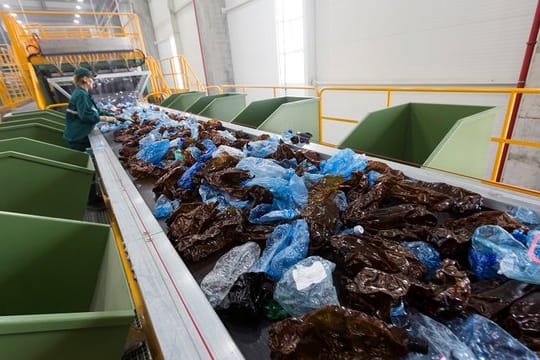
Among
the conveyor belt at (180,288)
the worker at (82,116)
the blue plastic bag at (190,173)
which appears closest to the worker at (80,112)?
the worker at (82,116)

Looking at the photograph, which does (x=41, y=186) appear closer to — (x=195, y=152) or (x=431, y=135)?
(x=195, y=152)

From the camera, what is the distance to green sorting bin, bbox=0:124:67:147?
138 inches

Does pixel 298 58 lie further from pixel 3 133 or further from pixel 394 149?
pixel 3 133

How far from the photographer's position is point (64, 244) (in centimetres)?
147

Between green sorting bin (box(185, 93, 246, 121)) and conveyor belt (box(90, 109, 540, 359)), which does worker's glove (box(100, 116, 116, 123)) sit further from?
conveyor belt (box(90, 109, 540, 359))

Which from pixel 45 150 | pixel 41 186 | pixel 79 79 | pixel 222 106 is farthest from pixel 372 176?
pixel 222 106

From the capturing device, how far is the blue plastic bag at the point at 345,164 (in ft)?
5.84

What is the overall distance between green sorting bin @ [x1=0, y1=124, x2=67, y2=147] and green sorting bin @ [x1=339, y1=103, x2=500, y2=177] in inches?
164

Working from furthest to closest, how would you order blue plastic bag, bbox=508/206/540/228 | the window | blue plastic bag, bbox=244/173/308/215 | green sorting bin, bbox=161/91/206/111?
green sorting bin, bbox=161/91/206/111, the window, blue plastic bag, bbox=244/173/308/215, blue plastic bag, bbox=508/206/540/228

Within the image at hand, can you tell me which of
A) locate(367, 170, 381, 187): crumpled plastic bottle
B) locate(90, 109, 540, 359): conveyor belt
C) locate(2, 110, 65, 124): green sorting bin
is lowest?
locate(90, 109, 540, 359): conveyor belt

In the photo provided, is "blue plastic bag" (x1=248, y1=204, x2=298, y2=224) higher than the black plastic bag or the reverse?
higher

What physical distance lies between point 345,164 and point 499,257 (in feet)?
3.25

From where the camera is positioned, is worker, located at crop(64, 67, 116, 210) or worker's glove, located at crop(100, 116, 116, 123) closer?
worker, located at crop(64, 67, 116, 210)

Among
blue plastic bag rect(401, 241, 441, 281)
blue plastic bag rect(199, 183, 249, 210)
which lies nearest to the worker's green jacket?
blue plastic bag rect(199, 183, 249, 210)
